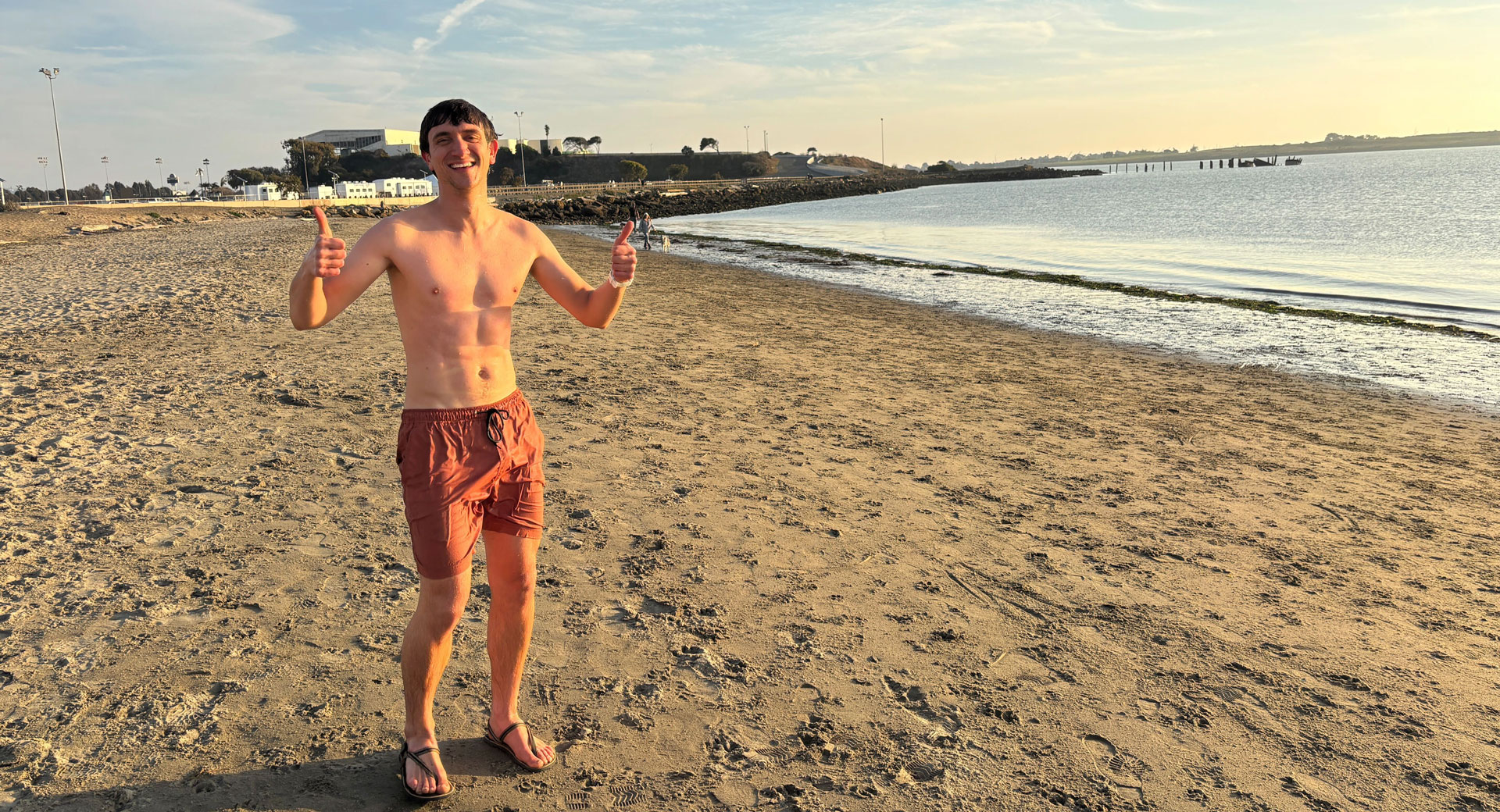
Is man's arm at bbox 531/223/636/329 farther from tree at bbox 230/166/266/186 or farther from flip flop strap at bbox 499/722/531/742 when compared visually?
tree at bbox 230/166/266/186

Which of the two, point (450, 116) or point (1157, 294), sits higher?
point (450, 116)

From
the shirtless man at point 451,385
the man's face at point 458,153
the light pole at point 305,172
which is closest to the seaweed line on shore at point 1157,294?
the shirtless man at point 451,385

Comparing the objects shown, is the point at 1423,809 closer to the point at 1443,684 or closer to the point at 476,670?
the point at 1443,684

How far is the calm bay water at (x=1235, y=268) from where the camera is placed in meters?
12.9

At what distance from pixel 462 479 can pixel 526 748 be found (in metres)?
1.02

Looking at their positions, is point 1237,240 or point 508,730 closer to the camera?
point 508,730

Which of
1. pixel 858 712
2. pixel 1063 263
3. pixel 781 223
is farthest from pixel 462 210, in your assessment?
pixel 781 223

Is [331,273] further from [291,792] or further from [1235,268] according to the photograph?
[1235,268]

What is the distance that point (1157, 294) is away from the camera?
751 inches

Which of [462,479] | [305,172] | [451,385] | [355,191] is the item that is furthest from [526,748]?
[305,172]

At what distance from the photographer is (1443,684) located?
150 inches

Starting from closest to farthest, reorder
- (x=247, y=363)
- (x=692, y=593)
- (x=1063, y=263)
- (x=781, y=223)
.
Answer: (x=692, y=593), (x=247, y=363), (x=1063, y=263), (x=781, y=223)

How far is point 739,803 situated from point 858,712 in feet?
2.36

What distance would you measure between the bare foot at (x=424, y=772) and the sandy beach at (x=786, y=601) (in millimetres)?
112
